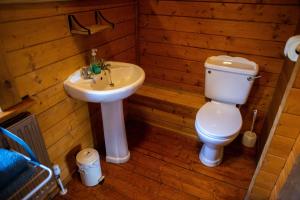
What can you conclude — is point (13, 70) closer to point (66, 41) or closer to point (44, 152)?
point (66, 41)

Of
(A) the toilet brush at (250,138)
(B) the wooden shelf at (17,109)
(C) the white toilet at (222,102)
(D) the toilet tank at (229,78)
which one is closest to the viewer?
(B) the wooden shelf at (17,109)

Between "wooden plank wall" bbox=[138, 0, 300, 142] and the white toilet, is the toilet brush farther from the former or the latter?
the white toilet

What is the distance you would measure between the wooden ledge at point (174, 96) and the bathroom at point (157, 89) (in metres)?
0.01

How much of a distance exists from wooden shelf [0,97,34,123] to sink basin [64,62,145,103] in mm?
269

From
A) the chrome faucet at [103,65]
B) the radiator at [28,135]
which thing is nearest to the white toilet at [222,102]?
the chrome faucet at [103,65]

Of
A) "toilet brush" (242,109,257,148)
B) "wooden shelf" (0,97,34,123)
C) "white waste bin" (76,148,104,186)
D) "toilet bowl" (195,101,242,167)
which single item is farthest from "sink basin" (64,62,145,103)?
"toilet brush" (242,109,257,148)

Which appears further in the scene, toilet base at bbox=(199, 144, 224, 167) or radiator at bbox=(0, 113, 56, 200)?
toilet base at bbox=(199, 144, 224, 167)

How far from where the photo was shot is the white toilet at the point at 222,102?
1597 mm

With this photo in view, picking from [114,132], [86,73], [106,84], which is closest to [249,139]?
[114,132]

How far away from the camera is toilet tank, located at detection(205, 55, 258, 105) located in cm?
170

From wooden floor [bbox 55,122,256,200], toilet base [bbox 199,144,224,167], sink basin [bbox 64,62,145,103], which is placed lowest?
wooden floor [bbox 55,122,256,200]

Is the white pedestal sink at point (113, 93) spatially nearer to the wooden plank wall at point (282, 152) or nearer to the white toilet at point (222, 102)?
the white toilet at point (222, 102)

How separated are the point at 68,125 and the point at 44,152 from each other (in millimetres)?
297

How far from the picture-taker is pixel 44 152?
4.26 ft
